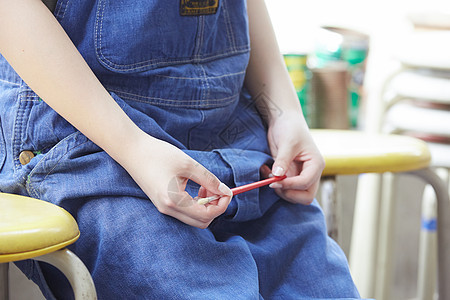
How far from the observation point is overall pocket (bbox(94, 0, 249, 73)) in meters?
0.67

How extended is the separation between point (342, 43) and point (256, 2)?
4.33 feet

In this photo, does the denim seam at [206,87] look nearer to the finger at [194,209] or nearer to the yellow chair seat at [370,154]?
the finger at [194,209]

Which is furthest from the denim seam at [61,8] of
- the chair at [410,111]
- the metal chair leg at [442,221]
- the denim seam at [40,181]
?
the chair at [410,111]

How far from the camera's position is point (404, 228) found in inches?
82.4

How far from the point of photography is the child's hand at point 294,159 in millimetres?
771

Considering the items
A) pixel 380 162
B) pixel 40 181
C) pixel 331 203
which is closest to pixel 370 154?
pixel 380 162

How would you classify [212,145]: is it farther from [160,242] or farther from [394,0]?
[394,0]

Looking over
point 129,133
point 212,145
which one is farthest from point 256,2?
point 129,133

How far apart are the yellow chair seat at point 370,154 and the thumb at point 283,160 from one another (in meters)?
0.14

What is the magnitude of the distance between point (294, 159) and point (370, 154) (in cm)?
18

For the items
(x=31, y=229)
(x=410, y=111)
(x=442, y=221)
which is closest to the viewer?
(x=31, y=229)

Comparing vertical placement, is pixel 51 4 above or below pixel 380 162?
above

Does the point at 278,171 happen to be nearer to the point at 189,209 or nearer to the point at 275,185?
the point at 275,185

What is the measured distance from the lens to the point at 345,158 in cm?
92
